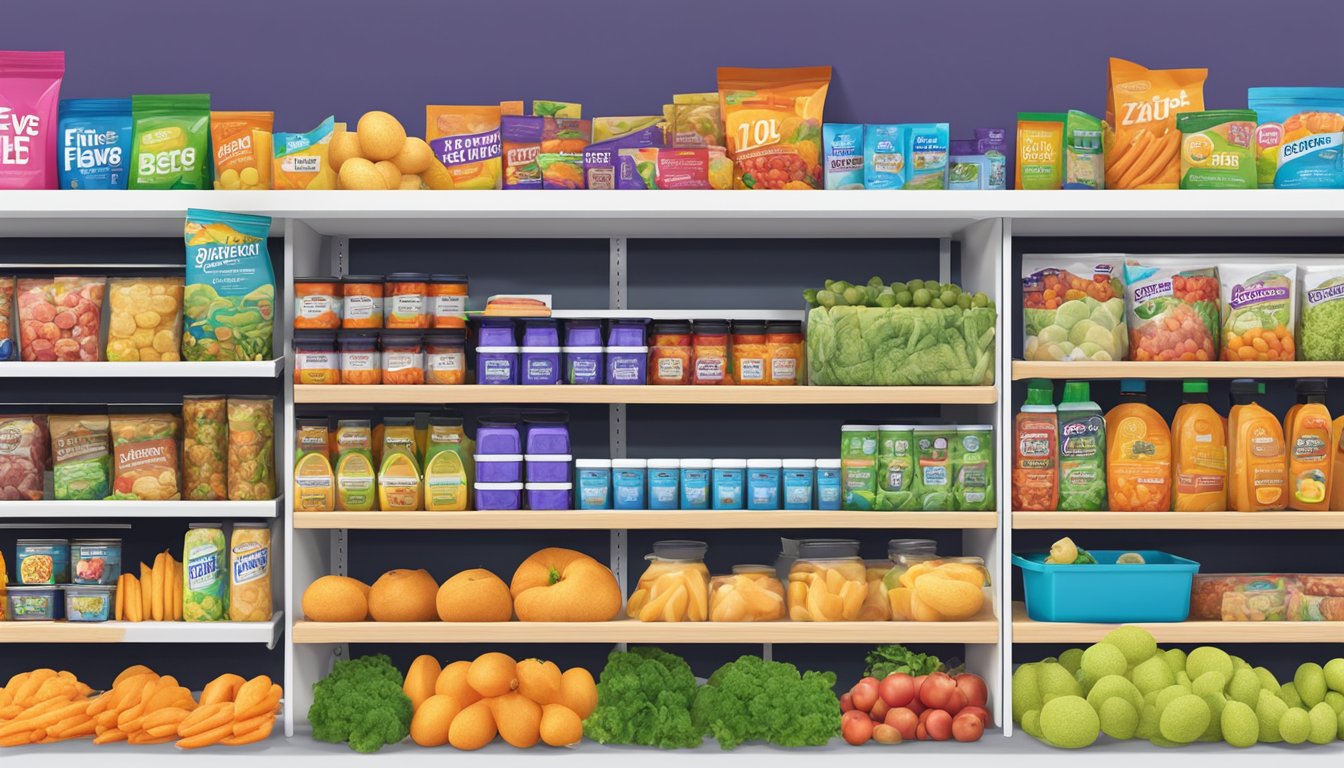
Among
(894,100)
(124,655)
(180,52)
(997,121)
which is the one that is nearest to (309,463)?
(124,655)

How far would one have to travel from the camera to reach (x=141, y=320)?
9.09ft

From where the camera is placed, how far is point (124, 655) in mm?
3215

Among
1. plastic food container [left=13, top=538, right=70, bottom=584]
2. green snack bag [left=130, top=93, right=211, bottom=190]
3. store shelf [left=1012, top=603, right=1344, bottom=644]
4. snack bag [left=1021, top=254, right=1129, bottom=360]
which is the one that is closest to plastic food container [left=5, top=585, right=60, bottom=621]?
plastic food container [left=13, top=538, right=70, bottom=584]

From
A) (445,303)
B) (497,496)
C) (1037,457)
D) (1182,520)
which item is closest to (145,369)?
(445,303)

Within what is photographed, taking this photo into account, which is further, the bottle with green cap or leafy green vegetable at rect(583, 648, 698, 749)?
the bottle with green cap

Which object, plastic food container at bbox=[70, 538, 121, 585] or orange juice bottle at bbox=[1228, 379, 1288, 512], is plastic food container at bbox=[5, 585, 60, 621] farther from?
orange juice bottle at bbox=[1228, 379, 1288, 512]

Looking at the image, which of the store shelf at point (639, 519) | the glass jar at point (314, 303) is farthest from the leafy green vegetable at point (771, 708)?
the glass jar at point (314, 303)

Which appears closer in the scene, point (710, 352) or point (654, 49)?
point (710, 352)

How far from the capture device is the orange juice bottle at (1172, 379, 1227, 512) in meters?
2.81

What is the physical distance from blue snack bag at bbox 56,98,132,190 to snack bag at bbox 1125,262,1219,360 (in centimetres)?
245

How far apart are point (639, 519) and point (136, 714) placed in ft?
4.04

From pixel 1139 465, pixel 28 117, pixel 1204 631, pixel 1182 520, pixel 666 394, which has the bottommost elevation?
pixel 1204 631

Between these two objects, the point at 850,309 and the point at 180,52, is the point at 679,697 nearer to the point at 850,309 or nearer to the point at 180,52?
the point at 850,309

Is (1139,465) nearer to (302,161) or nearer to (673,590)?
(673,590)
